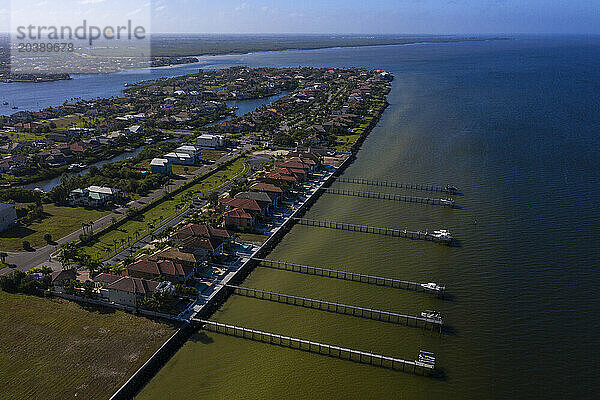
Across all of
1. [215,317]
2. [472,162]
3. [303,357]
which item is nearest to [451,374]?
[303,357]

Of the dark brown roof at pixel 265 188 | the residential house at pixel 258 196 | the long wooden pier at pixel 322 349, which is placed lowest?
the long wooden pier at pixel 322 349

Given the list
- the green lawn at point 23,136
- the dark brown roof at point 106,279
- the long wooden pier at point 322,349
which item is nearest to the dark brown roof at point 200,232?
the dark brown roof at point 106,279

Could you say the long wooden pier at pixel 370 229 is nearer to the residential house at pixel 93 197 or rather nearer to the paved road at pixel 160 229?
the paved road at pixel 160 229

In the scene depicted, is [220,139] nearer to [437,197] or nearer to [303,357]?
[437,197]

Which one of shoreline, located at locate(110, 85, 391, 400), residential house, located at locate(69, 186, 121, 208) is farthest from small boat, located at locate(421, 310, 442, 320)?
residential house, located at locate(69, 186, 121, 208)

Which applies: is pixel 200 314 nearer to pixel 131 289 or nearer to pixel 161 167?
pixel 131 289

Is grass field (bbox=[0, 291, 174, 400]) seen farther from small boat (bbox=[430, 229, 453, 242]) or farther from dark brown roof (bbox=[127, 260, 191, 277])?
small boat (bbox=[430, 229, 453, 242])
